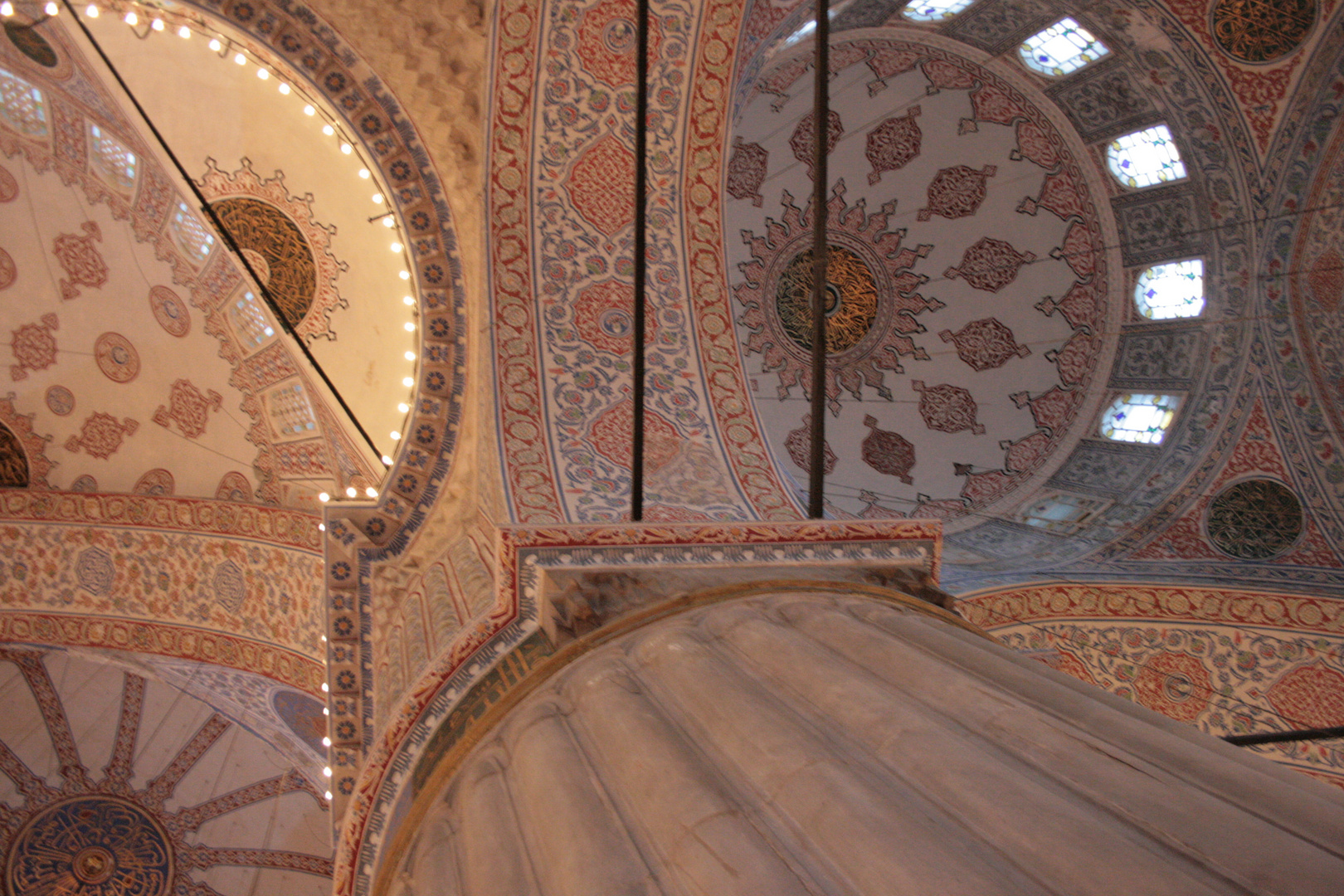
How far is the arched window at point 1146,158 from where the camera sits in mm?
6816

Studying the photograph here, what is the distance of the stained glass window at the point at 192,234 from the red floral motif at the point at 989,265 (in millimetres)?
6412

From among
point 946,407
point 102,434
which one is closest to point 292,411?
point 102,434

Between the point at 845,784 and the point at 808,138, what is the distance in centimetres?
790

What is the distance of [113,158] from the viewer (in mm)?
5383

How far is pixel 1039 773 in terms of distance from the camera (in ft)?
5.55

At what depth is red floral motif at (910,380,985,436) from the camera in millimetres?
8414

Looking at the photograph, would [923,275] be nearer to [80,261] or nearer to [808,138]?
[808,138]

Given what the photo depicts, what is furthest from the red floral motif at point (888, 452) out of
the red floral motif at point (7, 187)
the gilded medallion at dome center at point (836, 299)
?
the red floral motif at point (7, 187)

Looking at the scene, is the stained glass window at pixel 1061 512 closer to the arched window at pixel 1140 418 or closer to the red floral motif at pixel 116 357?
the arched window at pixel 1140 418

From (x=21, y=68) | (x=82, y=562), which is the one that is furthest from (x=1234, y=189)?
(x=82, y=562)

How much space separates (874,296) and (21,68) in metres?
6.86

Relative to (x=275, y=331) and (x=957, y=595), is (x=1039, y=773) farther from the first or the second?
(x=275, y=331)

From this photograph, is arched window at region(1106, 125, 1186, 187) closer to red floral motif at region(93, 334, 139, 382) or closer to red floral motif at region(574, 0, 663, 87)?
red floral motif at region(574, 0, 663, 87)

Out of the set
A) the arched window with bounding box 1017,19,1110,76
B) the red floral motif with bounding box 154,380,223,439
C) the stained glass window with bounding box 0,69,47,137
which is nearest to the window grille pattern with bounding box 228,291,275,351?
the red floral motif with bounding box 154,380,223,439
